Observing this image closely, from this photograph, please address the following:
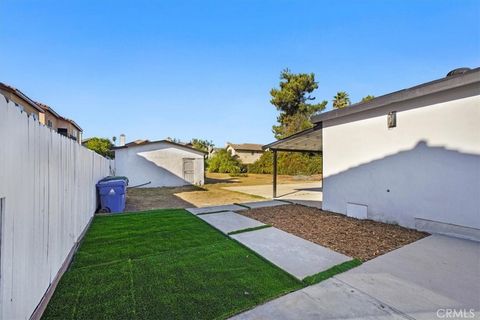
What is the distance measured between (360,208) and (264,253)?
13.0 ft

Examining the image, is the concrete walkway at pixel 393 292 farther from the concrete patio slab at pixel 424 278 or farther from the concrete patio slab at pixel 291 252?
the concrete patio slab at pixel 291 252

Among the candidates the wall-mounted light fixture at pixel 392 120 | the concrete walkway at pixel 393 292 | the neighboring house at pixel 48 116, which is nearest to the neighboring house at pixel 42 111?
the neighboring house at pixel 48 116

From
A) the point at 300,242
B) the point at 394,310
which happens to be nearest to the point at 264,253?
the point at 300,242

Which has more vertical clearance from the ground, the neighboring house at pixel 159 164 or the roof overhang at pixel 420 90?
the roof overhang at pixel 420 90

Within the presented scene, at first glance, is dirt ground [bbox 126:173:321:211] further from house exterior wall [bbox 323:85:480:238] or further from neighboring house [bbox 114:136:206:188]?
house exterior wall [bbox 323:85:480:238]

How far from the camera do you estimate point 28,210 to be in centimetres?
203

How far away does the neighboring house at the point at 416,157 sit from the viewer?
436cm

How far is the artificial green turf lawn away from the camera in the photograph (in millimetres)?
2393

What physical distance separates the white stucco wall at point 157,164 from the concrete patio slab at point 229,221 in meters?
10.8

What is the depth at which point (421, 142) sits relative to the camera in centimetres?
506

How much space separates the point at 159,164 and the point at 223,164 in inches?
626

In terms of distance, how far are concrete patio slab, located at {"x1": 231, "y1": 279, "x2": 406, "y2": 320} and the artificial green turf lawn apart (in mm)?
147

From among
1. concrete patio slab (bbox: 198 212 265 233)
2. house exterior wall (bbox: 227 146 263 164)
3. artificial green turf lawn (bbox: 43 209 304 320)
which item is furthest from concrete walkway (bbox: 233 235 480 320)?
house exterior wall (bbox: 227 146 263 164)

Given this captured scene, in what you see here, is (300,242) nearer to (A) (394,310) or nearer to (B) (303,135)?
(A) (394,310)
